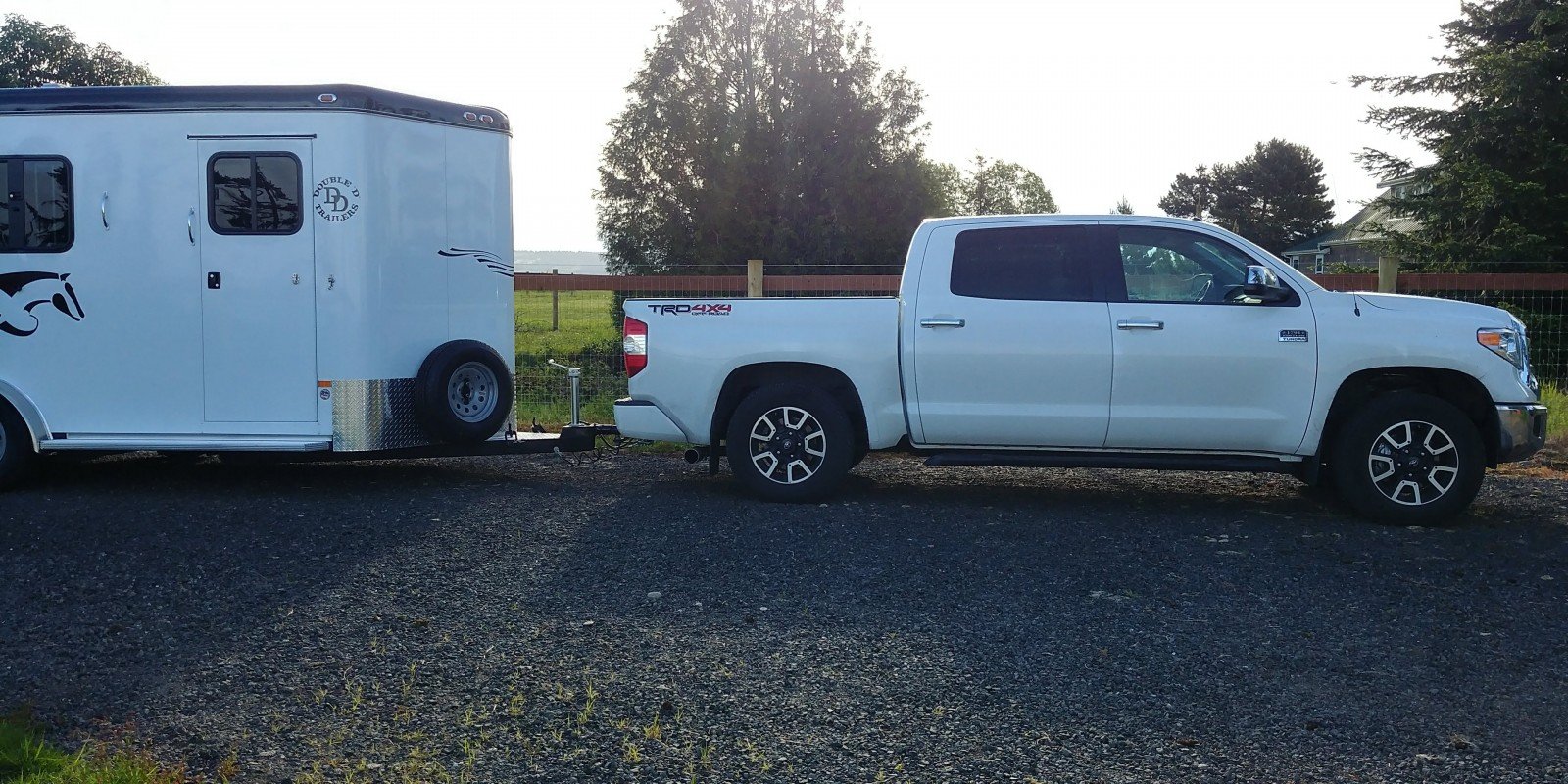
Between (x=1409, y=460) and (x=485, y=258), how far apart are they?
6.39 meters

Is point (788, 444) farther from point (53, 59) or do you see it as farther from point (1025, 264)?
point (53, 59)

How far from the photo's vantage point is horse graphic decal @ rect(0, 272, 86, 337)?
368 inches

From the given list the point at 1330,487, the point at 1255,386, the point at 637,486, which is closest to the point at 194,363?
the point at 637,486

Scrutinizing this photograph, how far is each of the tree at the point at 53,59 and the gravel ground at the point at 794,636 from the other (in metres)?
37.4

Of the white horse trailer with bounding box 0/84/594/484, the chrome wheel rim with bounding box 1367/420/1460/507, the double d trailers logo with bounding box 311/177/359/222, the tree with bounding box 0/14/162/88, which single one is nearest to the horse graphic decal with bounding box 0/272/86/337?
the white horse trailer with bounding box 0/84/594/484

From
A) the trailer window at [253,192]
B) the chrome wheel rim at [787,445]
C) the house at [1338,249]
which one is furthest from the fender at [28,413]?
the house at [1338,249]

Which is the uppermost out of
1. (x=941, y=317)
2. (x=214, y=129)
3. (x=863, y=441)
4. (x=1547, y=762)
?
(x=214, y=129)

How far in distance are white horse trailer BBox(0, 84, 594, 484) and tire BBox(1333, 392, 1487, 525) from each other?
589 cm

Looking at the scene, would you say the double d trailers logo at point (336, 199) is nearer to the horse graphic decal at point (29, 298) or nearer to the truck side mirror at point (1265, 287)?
the horse graphic decal at point (29, 298)

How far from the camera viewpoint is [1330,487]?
912 centimetres

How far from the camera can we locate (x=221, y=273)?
9.21 meters

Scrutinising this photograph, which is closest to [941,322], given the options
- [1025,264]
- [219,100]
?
[1025,264]

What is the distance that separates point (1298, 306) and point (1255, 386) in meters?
0.56

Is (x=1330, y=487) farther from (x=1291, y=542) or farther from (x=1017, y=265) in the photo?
(x=1017, y=265)
